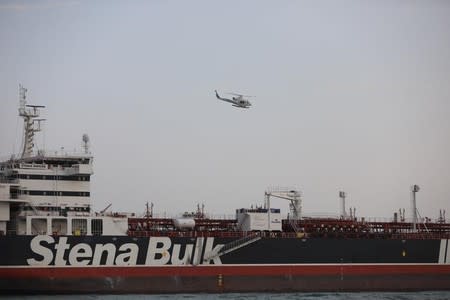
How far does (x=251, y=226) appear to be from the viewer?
41406 millimetres

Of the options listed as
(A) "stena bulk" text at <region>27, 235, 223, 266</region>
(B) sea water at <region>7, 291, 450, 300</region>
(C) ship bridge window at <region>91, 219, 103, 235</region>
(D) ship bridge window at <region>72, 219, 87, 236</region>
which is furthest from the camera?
(C) ship bridge window at <region>91, 219, 103, 235</region>

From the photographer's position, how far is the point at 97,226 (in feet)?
124

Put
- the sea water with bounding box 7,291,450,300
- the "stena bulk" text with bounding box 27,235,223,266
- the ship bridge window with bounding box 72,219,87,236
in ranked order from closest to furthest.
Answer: the sea water with bounding box 7,291,450,300
the "stena bulk" text with bounding box 27,235,223,266
the ship bridge window with bounding box 72,219,87,236

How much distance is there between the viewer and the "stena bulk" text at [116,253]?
3594 centimetres

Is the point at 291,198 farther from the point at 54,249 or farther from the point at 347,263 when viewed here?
the point at 54,249

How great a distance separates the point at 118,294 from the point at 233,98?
12.2 metres

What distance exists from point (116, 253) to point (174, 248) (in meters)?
2.86

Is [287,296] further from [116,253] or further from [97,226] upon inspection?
[97,226]

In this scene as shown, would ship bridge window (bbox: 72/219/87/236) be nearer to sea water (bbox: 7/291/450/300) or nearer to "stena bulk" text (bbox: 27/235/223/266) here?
"stena bulk" text (bbox: 27/235/223/266)

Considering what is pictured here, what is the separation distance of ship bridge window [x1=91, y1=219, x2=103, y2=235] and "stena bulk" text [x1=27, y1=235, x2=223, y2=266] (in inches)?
32.3

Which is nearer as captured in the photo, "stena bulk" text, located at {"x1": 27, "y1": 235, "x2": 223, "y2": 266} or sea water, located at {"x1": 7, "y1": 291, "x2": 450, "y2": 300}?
sea water, located at {"x1": 7, "y1": 291, "x2": 450, "y2": 300}

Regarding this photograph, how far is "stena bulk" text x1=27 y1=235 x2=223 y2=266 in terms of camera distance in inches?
1415

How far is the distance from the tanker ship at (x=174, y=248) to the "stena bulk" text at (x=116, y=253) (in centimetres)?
5

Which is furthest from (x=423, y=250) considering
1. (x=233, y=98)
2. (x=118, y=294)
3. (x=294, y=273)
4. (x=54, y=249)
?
(x=54, y=249)
